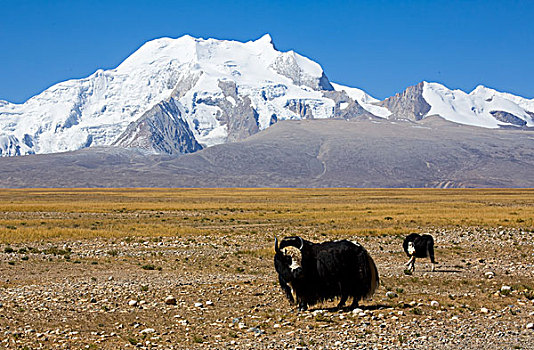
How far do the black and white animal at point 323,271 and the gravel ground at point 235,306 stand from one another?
44cm

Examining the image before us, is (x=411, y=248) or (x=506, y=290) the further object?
(x=411, y=248)

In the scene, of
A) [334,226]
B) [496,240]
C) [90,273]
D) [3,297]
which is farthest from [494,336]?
[334,226]

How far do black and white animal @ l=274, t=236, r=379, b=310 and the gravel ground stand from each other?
1.44 ft

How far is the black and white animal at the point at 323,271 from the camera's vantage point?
14234 mm

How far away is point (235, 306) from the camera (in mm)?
15688

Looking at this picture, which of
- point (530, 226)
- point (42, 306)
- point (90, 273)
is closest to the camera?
point (42, 306)

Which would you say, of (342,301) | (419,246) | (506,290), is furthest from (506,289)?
(342,301)

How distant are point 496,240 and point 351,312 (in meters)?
19.7

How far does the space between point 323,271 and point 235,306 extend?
281 centimetres

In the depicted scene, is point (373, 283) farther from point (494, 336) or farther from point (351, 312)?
point (494, 336)

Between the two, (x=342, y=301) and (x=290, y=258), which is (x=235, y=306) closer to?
(x=290, y=258)

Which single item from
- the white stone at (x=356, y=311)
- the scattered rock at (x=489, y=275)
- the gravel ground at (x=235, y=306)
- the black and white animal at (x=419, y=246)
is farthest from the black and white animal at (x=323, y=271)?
the black and white animal at (x=419, y=246)

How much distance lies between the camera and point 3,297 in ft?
54.0

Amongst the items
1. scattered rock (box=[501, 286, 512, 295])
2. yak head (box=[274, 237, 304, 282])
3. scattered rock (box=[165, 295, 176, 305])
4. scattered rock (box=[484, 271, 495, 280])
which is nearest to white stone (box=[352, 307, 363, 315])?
yak head (box=[274, 237, 304, 282])
